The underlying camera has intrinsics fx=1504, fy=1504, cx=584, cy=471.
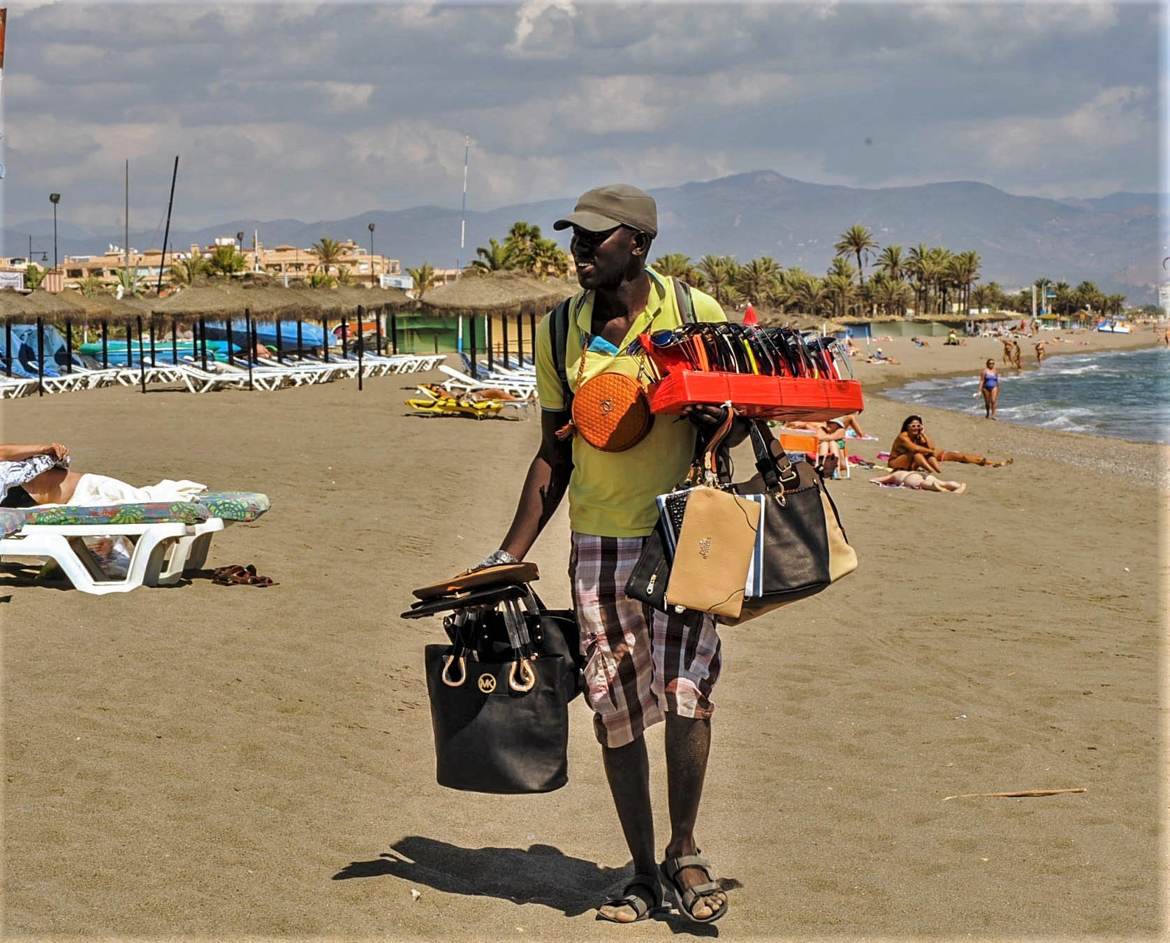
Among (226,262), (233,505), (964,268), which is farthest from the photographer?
(964,268)

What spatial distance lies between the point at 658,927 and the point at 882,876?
0.73m

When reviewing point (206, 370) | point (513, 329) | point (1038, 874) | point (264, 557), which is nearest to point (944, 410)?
point (206, 370)

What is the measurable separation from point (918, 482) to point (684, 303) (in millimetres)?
12024

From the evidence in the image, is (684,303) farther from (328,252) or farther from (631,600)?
(328,252)

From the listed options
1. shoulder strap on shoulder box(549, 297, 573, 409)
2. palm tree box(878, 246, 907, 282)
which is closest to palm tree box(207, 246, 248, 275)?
shoulder strap on shoulder box(549, 297, 573, 409)

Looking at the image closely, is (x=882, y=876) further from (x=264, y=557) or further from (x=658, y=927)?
(x=264, y=557)

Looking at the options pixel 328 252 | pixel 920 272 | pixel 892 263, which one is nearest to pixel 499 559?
pixel 328 252

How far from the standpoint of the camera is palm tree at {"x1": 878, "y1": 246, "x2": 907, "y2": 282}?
14588 centimetres

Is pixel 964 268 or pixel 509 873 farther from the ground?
pixel 964 268

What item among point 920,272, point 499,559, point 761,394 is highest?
point 920,272

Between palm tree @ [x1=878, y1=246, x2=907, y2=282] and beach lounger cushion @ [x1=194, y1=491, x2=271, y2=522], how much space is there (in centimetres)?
14171

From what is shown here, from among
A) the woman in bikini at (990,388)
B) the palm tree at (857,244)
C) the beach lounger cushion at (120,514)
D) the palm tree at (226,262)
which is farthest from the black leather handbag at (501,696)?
the palm tree at (857,244)

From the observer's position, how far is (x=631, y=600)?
12.5 ft

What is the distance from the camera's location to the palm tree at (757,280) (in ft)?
427
